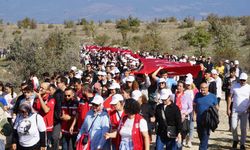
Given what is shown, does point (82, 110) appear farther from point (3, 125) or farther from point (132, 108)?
point (3, 125)

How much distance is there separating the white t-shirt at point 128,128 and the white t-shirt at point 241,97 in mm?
4160

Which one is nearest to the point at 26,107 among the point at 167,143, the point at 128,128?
the point at 128,128

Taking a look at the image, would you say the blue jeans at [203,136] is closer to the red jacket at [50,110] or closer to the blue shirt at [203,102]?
the blue shirt at [203,102]

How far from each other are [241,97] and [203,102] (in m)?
1.47

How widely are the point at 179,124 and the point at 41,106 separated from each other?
2.49 m

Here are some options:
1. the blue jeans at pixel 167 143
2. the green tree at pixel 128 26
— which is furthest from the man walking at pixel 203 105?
the green tree at pixel 128 26

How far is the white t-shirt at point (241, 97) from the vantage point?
10070mm

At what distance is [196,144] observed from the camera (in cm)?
1125

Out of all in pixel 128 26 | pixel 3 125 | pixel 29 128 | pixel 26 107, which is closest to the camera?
pixel 3 125

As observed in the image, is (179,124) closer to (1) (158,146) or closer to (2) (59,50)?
(1) (158,146)

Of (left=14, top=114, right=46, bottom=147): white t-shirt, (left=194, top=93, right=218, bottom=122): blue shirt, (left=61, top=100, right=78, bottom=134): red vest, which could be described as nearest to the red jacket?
(left=61, top=100, right=78, bottom=134): red vest

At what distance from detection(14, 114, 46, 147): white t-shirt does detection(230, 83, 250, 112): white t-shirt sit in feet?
15.3

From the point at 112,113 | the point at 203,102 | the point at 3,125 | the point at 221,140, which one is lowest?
the point at 221,140

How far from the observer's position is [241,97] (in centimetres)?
1011
